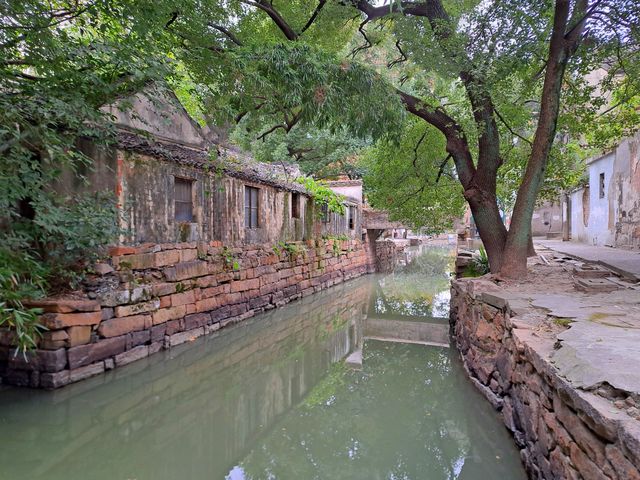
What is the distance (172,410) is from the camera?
5125 millimetres

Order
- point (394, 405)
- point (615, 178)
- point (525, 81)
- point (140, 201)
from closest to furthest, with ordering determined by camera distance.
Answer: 1. point (394, 405)
2. point (140, 201)
3. point (525, 81)
4. point (615, 178)

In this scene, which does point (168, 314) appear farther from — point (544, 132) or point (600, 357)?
point (544, 132)

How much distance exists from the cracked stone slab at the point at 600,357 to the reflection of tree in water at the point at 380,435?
141cm

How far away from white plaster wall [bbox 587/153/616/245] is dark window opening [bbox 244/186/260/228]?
10911mm

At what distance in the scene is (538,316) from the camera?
4.44 metres

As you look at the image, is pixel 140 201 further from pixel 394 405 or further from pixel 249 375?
pixel 394 405

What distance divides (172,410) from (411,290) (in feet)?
38.7

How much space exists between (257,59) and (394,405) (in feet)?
17.2

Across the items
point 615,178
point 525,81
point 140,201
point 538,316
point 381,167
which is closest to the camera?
point 538,316

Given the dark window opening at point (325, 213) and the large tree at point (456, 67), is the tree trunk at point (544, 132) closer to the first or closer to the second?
the large tree at point (456, 67)

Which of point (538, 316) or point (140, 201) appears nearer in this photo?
point (538, 316)

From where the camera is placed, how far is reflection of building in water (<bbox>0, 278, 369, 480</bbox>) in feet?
13.0

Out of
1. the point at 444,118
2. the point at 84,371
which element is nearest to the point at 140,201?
the point at 84,371

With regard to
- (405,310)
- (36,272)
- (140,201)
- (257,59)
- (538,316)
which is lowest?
(405,310)
